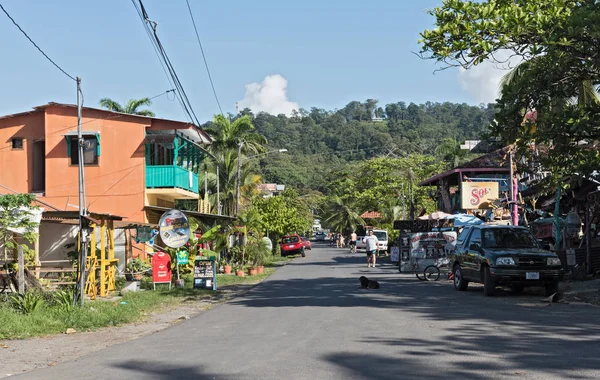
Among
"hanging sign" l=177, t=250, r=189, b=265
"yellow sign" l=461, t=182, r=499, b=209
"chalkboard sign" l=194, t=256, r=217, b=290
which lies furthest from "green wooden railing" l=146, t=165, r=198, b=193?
"yellow sign" l=461, t=182, r=499, b=209

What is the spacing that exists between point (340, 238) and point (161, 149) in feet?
171

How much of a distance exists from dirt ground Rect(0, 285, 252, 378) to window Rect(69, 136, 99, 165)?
51.4 ft

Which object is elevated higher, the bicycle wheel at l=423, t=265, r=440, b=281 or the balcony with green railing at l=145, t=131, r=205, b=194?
the balcony with green railing at l=145, t=131, r=205, b=194

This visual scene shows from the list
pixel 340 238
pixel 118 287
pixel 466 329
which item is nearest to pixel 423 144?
pixel 340 238

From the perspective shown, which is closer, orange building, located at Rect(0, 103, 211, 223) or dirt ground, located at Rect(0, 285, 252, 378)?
dirt ground, located at Rect(0, 285, 252, 378)

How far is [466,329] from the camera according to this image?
1190 cm

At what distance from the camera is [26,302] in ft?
49.9

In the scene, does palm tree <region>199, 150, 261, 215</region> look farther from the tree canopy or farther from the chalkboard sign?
the tree canopy

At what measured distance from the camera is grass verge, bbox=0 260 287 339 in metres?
13.5

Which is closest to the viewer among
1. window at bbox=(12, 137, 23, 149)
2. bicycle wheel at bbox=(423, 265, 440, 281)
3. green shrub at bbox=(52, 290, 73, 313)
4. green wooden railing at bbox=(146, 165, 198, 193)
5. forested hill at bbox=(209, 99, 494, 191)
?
green shrub at bbox=(52, 290, 73, 313)

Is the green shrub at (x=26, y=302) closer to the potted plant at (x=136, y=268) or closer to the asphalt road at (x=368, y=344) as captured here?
the asphalt road at (x=368, y=344)

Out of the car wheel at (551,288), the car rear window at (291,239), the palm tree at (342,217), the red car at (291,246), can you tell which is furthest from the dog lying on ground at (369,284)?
the palm tree at (342,217)

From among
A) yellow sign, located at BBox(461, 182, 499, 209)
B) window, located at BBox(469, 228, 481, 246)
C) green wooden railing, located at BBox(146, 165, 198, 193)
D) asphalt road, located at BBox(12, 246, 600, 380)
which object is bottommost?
asphalt road, located at BBox(12, 246, 600, 380)

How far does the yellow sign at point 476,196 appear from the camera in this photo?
3034 cm
